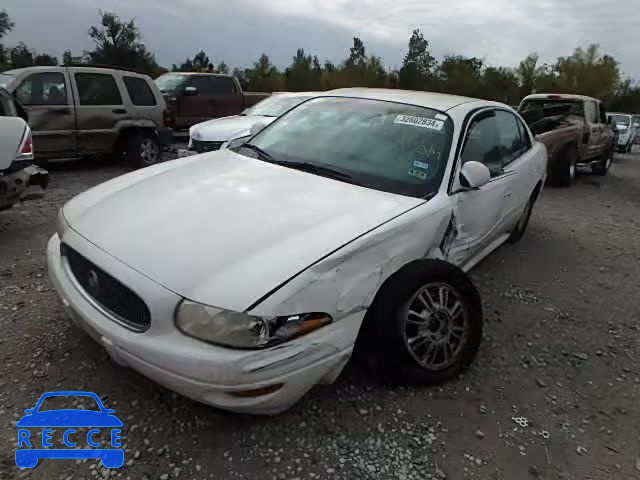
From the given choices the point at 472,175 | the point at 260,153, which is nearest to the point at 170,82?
the point at 260,153

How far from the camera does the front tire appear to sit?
7.91ft

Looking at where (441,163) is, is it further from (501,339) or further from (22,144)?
(22,144)

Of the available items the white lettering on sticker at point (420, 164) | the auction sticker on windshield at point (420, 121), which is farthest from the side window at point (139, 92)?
the white lettering on sticker at point (420, 164)

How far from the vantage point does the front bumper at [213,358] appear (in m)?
1.93

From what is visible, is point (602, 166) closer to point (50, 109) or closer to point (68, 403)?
point (50, 109)

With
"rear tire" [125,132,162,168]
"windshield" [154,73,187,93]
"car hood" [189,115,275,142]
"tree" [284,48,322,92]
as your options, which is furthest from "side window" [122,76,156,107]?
"tree" [284,48,322,92]

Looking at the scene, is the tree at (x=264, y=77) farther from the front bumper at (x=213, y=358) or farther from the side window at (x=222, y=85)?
the front bumper at (x=213, y=358)

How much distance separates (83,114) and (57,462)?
21.4 feet

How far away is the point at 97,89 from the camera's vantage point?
7.70m

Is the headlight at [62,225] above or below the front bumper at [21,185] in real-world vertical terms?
above

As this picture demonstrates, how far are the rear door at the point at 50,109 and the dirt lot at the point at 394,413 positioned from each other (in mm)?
4037

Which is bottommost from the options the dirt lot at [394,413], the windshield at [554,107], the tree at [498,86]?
the dirt lot at [394,413]

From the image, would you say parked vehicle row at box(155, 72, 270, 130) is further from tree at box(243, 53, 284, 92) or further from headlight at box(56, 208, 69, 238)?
tree at box(243, 53, 284, 92)

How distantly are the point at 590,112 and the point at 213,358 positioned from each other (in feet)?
32.0
